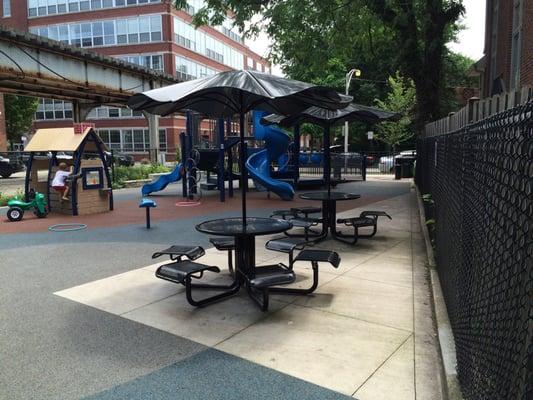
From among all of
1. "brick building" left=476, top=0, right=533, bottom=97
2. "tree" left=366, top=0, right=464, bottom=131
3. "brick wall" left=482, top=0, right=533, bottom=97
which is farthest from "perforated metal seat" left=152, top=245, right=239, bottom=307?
"tree" left=366, top=0, right=464, bottom=131

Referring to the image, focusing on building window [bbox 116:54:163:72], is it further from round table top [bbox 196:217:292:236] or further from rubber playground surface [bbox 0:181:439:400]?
round table top [bbox 196:217:292:236]

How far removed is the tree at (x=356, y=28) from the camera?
1612 centimetres

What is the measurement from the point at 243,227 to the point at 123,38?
164ft

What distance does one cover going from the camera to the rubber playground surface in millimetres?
3482

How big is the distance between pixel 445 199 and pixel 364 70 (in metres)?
43.6

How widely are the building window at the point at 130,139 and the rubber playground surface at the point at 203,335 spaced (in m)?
44.4

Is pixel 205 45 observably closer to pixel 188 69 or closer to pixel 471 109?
pixel 188 69

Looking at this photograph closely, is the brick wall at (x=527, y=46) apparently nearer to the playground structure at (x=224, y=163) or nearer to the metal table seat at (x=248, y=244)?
the playground structure at (x=224, y=163)

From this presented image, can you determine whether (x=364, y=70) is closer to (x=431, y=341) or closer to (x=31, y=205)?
(x=31, y=205)

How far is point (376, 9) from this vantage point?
52.9 ft

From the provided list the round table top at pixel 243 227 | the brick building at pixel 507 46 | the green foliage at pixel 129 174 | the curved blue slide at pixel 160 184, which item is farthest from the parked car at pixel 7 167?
the round table top at pixel 243 227

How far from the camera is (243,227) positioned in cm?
551

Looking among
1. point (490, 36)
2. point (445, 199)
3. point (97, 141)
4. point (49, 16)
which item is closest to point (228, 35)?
point (49, 16)

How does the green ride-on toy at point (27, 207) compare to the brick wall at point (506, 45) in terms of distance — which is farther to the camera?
the brick wall at point (506, 45)
